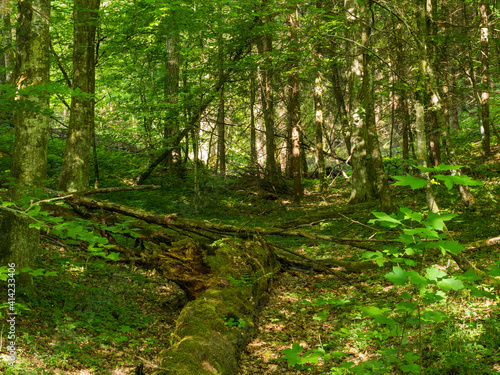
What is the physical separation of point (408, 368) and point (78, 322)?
159 inches

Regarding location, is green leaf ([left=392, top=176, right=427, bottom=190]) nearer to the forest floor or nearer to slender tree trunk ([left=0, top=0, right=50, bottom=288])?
the forest floor

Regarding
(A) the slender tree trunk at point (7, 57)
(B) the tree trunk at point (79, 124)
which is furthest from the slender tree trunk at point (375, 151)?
(A) the slender tree trunk at point (7, 57)

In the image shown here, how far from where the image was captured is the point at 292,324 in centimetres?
511

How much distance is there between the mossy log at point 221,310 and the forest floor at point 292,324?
0.81ft

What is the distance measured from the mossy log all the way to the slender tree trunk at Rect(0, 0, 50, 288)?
2177mm

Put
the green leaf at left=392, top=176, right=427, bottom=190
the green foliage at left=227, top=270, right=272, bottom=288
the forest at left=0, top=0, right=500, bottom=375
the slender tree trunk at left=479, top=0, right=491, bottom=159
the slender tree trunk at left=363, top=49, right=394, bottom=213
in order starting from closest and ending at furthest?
the green leaf at left=392, top=176, right=427, bottom=190
the forest at left=0, top=0, right=500, bottom=375
the green foliage at left=227, top=270, right=272, bottom=288
the slender tree trunk at left=363, top=49, right=394, bottom=213
the slender tree trunk at left=479, top=0, right=491, bottom=159

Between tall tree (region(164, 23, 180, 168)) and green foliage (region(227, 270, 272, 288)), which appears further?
tall tree (region(164, 23, 180, 168))

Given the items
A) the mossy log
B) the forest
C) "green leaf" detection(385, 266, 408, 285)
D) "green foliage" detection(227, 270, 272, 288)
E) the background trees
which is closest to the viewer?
"green leaf" detection(385, 266, 408, 285)

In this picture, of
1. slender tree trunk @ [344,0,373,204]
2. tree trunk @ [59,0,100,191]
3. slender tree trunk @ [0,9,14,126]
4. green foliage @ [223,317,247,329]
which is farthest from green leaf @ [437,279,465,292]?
slender tree trunk @ [344,0,373,204]

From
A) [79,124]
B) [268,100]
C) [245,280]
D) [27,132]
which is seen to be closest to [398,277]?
[245,280]

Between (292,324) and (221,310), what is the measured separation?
125cm

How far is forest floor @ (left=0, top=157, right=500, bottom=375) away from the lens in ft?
10.8

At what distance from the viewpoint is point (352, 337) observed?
14.3 feet

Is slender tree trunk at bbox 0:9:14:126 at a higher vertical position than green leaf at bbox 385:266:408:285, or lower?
higher
